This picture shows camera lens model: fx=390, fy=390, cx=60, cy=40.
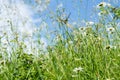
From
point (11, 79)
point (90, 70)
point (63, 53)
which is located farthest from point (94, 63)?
point (11, 79)

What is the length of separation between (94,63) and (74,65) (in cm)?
22

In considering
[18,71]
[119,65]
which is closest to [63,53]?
[18,71]

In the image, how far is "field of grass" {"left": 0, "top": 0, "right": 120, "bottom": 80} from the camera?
114 inches

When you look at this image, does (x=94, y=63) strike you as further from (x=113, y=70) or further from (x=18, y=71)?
(x=18, y=71)

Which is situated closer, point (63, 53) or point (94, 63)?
point (94, 63)

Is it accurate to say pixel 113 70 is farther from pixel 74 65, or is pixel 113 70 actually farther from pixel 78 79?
pixel 74 65

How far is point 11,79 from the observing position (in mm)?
3412

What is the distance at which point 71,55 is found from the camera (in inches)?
131

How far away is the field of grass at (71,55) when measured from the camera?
289 cm

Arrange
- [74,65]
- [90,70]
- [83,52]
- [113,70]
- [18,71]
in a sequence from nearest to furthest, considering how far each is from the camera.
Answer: [113,70]
[90,70]
[74,65]
[83,52]
[18,71]

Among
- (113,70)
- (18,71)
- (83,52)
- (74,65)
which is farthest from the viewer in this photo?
(18,71)

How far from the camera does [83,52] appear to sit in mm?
3326

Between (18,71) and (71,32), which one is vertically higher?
(71,32)

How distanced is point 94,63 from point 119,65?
8.0 inches
